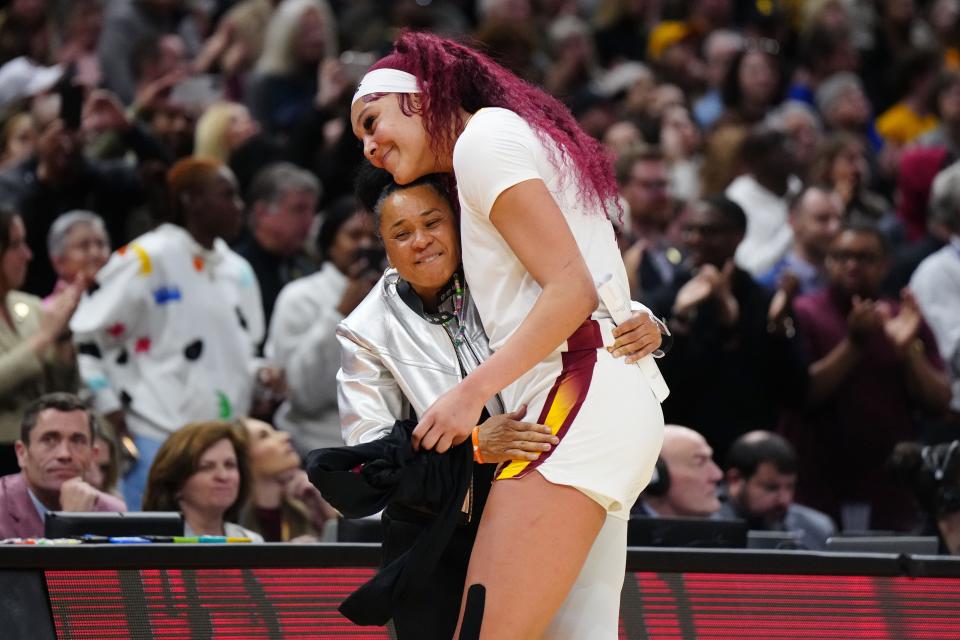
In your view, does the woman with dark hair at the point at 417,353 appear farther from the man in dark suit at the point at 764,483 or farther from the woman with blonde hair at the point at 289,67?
the woman with blonde hair at the point at 289,67

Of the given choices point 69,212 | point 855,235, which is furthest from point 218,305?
point 855,235

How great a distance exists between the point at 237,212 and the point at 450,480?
169 inches

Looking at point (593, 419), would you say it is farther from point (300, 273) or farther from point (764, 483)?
point (300, 273)

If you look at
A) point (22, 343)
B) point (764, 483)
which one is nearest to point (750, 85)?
point (764, 483)

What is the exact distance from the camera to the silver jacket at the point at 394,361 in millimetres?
3520

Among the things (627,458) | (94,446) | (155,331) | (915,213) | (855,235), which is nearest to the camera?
(627,458)

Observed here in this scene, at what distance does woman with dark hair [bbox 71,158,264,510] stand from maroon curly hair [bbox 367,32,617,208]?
369 centimetres

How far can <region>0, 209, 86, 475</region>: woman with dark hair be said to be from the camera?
21.3 feet

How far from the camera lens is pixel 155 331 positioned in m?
7.10

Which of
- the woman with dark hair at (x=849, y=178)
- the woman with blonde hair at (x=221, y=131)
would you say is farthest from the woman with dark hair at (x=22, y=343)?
the woman with dark hair at (x=849, y=178)

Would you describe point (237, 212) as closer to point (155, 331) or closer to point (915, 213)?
point (155, 331)

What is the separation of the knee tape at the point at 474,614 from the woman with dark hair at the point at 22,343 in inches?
144

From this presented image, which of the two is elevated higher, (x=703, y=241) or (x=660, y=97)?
(x=660, y=97)

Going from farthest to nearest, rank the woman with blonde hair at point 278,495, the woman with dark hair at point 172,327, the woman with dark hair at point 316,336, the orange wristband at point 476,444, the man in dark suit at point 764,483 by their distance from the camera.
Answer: the woman with dark hair at point 316,336, the woman with dark hair at point 172,327, the man in dark suit at point 764,483, the woman with blonde hair at point 278,495, the orange wristband at point 476,444
